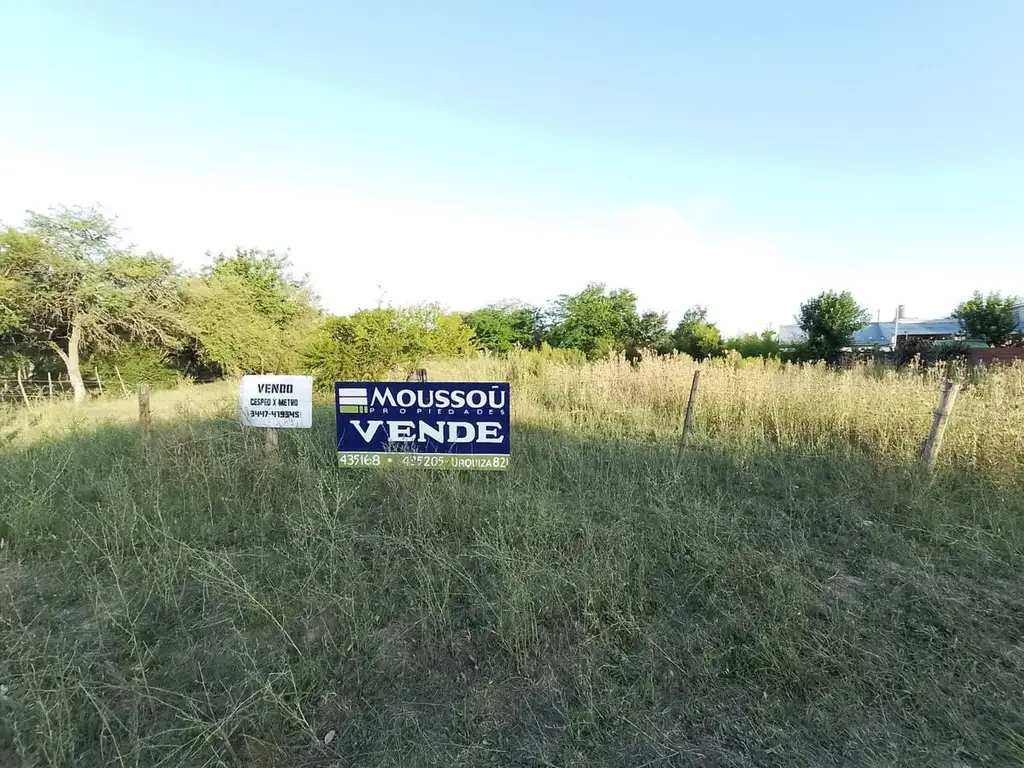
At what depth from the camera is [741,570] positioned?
2609 mm

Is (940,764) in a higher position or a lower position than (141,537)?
lower

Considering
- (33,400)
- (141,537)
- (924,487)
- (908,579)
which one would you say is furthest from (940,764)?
(33,400)

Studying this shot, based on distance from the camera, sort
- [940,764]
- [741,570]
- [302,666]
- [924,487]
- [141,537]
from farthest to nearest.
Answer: [924,487] → [141,537] → [741,570] → [302,666] → [940,764]

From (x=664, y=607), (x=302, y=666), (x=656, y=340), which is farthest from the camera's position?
(x=656, y=340)

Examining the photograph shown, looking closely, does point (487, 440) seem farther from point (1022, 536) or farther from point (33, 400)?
point (33, 400)

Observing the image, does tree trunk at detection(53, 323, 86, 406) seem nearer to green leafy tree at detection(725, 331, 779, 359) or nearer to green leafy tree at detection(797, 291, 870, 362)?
green leafy tree at detection(725, 331, 779, 359)

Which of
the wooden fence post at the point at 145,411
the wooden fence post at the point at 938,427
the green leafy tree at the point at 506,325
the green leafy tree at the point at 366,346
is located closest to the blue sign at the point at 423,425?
the wooden fence post at the point at 145,411

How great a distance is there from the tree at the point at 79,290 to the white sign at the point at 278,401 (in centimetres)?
1331

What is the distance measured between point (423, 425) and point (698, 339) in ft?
48.4

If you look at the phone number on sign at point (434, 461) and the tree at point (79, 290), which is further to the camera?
the tree at point (79, 290)

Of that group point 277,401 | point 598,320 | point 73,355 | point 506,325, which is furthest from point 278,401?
point 506,325

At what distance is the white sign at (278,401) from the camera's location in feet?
13.0

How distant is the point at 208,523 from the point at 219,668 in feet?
4.94

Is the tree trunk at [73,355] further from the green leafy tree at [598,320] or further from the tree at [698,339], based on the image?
the tree at [698,339]
